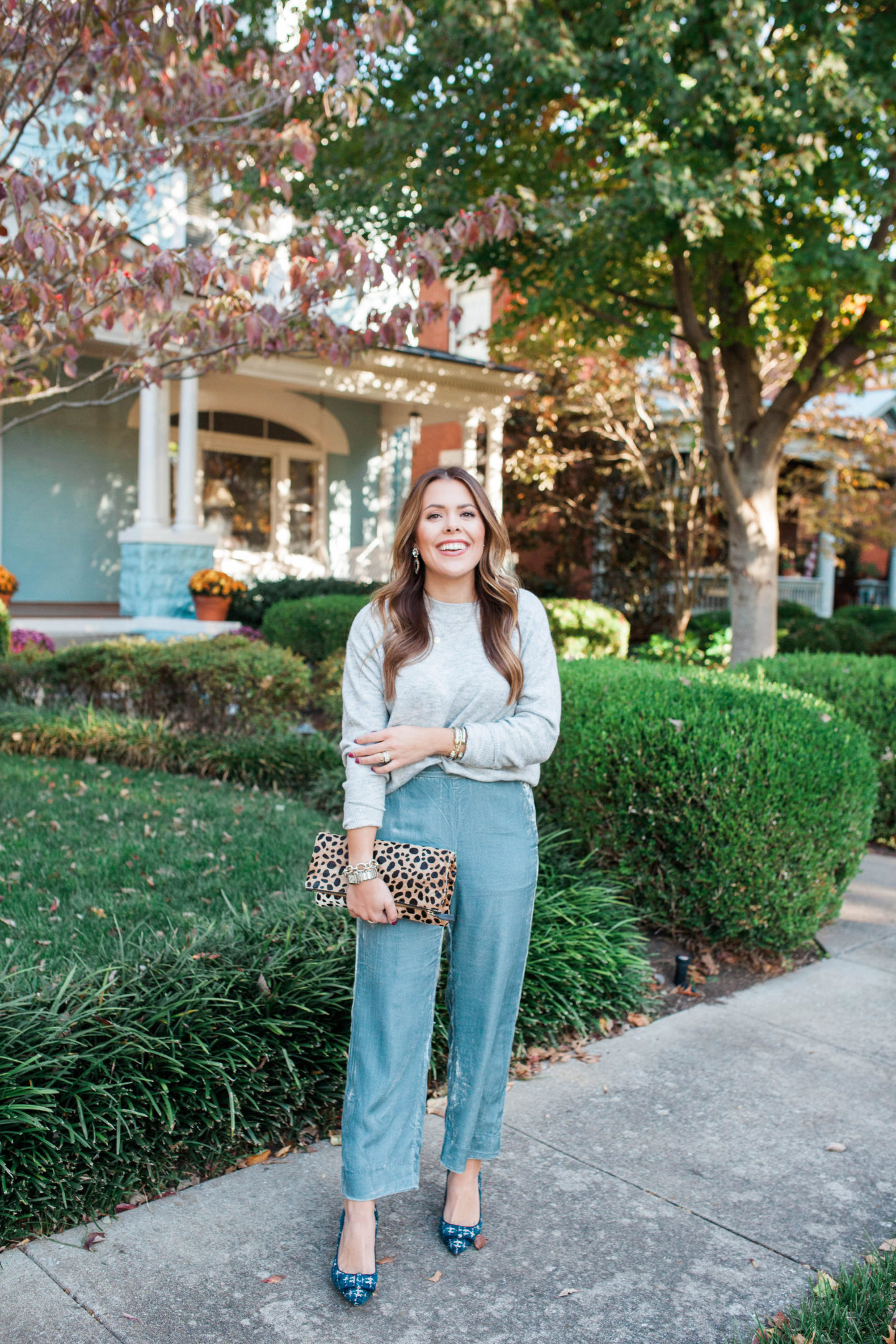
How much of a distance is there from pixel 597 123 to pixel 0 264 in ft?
20.2

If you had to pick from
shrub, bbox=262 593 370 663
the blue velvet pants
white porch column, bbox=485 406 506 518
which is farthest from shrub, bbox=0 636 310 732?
white porch column, bbox=485 406 506 518

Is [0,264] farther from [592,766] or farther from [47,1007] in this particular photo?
[592,766]

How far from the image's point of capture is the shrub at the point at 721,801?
14.6ft

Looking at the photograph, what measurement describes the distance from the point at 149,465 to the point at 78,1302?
11578 mm

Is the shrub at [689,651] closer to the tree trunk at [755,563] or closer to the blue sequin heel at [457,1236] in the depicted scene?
the tree trunk at [755,563]

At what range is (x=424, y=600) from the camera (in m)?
2.59

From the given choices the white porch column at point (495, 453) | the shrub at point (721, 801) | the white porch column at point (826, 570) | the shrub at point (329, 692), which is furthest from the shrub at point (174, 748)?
the white porch column at point (826, 570)

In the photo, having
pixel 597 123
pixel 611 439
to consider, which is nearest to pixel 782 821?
pixel 597 123

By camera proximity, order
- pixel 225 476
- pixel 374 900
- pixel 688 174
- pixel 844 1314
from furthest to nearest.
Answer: pixel 225 476
pixel 688 174
pixel 374 900
pixel 844 1314

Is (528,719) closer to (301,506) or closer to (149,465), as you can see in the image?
(149,465)

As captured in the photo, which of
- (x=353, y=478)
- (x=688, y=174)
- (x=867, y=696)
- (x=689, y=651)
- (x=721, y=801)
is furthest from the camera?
(x=353, y=478)

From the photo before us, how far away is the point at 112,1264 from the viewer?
249cm

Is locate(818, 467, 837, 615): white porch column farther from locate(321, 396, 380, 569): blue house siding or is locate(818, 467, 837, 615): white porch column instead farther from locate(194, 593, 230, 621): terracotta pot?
locate(194, 593, 230, 621): terracotta pot

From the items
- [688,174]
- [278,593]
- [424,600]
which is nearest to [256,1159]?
[424,600]
